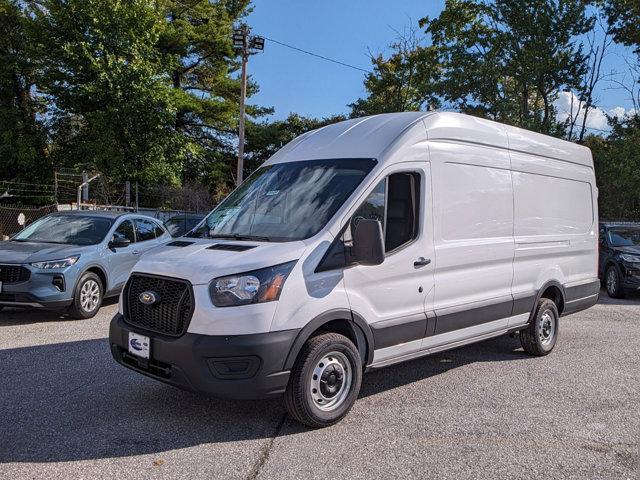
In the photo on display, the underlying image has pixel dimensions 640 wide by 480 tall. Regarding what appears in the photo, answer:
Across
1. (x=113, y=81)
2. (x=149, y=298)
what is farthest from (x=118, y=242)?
Answer: (x=113, y=81)

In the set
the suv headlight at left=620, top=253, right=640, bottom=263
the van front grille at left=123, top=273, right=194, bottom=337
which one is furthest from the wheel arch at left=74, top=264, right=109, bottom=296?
the suv headlight at left=620, top=253, right=640, bottom=263

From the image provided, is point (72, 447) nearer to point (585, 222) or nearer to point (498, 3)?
point (585, 222)

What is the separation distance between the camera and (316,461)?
354 centimetres

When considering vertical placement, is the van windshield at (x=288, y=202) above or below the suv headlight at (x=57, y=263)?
above

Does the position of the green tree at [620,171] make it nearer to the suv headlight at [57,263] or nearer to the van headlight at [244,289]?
the suv headlight at [57,263]

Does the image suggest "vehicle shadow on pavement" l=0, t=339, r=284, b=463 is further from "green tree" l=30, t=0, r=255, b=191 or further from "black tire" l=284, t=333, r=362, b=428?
"green tree" l=30, t=0, r=255, b=191

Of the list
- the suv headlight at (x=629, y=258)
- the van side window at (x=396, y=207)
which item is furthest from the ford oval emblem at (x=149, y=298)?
the suv headlight at (x=629, y=258)

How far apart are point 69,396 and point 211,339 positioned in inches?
74.2

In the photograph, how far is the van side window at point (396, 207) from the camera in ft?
14.4

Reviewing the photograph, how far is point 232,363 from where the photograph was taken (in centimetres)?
369

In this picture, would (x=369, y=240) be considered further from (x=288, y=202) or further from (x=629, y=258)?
(x=629, y=258)

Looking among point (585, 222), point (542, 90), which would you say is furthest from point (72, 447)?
point (542, 90)

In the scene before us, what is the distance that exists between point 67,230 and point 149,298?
5.41 metres

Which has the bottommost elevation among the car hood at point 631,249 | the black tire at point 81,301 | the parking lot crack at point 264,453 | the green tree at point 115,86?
the parking lot crack at point 264,453
